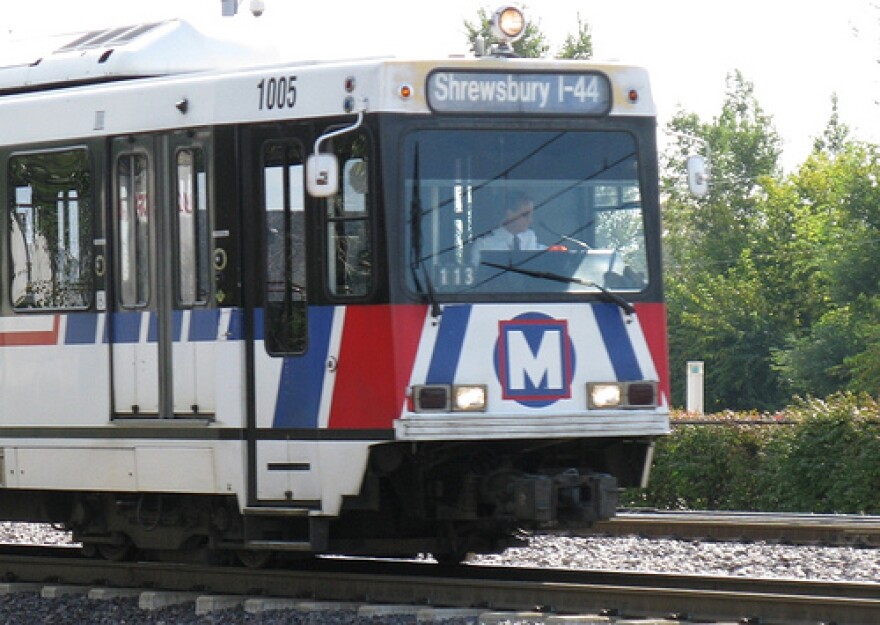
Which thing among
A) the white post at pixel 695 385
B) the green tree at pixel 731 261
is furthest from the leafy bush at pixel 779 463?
the green tree at pixel 731 261

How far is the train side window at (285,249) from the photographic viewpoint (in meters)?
11.5

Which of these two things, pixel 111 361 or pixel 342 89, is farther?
pixel 111 361

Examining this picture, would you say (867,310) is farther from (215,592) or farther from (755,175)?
(215,592)

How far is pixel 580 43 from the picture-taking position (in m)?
54.9

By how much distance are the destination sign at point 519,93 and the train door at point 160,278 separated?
1.60 m

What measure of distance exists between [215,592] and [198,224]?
2.32 metres

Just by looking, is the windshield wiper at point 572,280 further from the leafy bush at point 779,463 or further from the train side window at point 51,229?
the leafy bush at point 779,463

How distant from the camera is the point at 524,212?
1139 centimetres

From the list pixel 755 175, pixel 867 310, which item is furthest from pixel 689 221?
pixel 867 310

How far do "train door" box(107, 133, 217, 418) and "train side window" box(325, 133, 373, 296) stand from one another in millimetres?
931

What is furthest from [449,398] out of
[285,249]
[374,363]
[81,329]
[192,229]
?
[81,329]

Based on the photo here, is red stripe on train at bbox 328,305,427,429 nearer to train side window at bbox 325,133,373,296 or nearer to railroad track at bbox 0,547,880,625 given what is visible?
train side window at bbox 325,133,373,296

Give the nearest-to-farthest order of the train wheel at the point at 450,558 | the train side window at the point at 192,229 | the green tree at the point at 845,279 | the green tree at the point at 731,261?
the train side window at the point at 192,229, the train wheel at the point at 450,558, the green tree at the point at 845,279, the green tree at the point at 731,261

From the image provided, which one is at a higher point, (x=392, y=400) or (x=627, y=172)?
(x=627, y=172)
